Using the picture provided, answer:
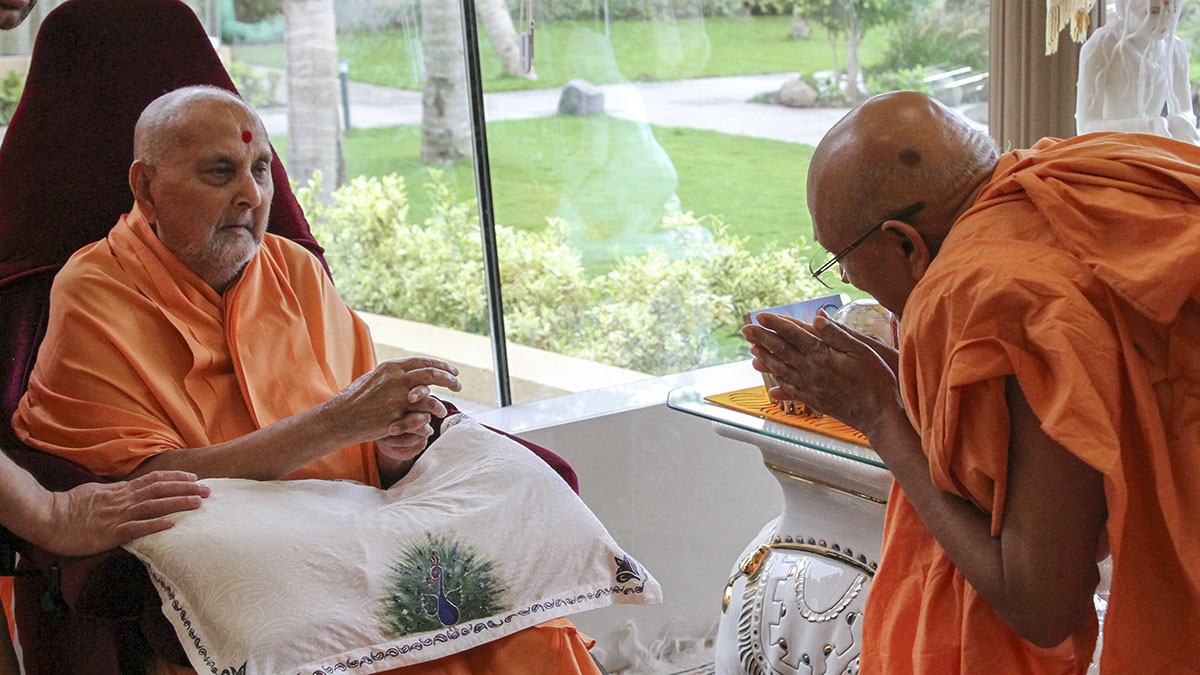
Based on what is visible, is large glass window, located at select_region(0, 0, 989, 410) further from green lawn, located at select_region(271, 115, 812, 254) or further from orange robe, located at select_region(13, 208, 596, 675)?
orange robe, located at select_region(13, 208, 596, 675)

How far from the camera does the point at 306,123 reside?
3.94 metres

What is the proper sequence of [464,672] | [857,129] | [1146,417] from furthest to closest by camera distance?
[464,672] → [857,129] → [1146,417]

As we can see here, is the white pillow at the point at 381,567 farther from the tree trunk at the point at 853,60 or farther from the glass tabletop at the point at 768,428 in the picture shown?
the tree trunk at the point at 853,60

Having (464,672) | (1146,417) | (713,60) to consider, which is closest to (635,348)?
(713,60)

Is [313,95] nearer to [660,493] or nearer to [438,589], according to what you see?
[660,493]

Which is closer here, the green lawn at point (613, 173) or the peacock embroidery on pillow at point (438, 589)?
the peacock embroidery on pillow at point (438, 589)

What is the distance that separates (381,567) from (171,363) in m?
0.67

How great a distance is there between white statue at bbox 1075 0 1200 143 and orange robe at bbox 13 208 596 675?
220 cm

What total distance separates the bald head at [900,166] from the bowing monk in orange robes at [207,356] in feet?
2.96

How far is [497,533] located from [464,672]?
0.74ft

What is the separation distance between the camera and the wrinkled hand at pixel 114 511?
180 centimetres

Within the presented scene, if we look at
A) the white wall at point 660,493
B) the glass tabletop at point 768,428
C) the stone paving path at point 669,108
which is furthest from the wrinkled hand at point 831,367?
Result: the stone paving path at point 669,108

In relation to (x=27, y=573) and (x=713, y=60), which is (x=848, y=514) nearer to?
(x=27, y=573)

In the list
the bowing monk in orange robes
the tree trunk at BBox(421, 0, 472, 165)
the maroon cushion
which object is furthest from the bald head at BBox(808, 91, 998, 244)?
the tree trunk at BBox(421, 0, 472, 165)
